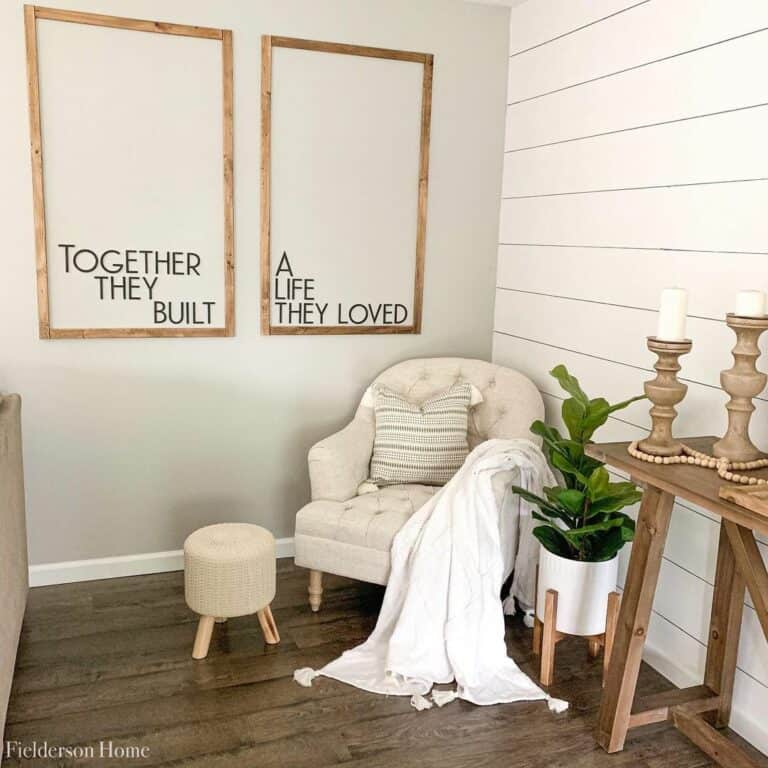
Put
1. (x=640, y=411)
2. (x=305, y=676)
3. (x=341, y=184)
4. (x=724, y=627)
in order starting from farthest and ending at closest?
(x=341, y=184), (x=640, y=411), (x=305, y=676), (x=724, y=627)

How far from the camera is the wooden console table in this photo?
205 cm

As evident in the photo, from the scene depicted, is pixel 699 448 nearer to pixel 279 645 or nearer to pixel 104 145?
pixel 279 645

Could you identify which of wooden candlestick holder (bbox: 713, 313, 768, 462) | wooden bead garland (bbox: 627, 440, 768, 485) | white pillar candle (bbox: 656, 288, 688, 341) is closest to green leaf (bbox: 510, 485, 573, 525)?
wooden bead garland (bbox: 627, 440, 768, 485)

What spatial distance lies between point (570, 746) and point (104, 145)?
99.4 inches

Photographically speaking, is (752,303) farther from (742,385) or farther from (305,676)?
(305,676)

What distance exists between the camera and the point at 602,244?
2922 mm

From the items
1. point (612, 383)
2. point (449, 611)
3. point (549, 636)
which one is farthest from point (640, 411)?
point (449, 611)

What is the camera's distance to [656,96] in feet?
8.61

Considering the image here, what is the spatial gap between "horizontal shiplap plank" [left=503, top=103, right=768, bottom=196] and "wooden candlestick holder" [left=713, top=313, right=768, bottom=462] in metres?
0.48

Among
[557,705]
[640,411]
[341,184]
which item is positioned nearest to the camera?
[557,705]

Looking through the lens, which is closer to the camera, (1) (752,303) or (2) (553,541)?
(1) (752,303)

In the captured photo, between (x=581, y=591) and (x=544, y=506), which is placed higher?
(x=544, y=506)

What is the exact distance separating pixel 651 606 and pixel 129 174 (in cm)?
231

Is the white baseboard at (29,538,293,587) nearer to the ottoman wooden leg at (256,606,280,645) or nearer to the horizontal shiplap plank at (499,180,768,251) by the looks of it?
the ottoman wooden leg at (256,606,280,645)
